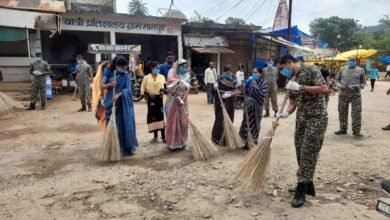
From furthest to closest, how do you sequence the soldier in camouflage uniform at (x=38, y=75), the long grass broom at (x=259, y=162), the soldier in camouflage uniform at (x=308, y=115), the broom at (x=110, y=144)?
the soldier in camouflage uniform at (x=38, y=75) → the broom at (x=110, y=144) → the long grass broom at (x=259, y=162) → the soldier in camouflage uniform at (x=308, y=115)

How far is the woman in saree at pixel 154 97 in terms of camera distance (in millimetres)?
5852

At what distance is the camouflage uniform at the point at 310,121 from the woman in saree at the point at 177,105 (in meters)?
2.31

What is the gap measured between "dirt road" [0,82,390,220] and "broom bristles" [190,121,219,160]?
145mm

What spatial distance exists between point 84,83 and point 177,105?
5247mm

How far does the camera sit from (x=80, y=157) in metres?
5.41

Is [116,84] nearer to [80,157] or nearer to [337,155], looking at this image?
[80,157]

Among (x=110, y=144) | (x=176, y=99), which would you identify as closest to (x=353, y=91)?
(x=176, y=99)

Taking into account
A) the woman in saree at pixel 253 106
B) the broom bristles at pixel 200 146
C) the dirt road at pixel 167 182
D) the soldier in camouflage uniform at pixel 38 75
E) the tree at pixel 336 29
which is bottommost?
the dirt road at pixel 167 182

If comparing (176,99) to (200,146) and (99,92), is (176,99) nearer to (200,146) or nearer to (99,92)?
(200,146)

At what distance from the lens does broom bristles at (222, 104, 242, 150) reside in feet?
18.0

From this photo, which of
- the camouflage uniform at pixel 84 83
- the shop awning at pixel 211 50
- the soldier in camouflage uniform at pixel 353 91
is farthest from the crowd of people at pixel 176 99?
the shop awning at pixel 211 50

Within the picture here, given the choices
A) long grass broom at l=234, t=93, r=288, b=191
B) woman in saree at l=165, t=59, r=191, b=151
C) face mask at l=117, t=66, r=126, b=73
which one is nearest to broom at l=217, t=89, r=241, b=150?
woman in saree at l=165, t=59, r=191, b=151

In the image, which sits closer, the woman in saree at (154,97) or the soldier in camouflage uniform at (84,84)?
the woman in saree at (154,97)

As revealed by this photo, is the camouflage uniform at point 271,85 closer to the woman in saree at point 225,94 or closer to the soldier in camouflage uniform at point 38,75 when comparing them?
the woman in saree at point 225,94
